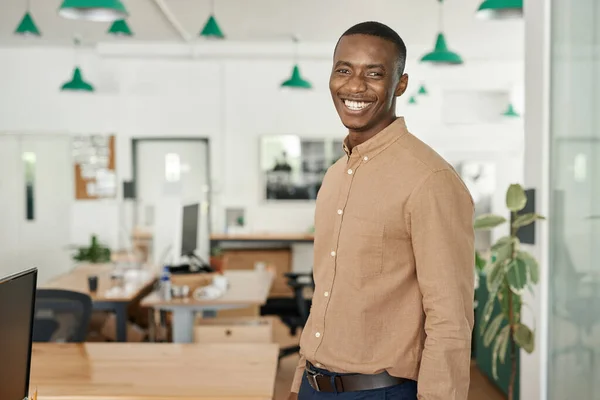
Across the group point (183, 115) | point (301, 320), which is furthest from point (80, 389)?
point (183, 115)

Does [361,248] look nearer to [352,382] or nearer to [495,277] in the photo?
[352,382]

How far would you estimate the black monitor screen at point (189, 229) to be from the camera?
4543mm

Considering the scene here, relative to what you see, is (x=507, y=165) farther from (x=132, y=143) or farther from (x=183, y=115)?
(x=132, y=143)

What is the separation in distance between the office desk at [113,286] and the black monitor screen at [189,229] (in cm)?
44

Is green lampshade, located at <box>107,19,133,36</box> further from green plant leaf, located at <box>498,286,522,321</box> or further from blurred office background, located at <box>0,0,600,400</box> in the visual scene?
blurred office background, located at <box>0,0,600,400</box>

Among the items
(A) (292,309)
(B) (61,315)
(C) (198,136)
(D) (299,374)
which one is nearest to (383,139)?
(D) (299,374)

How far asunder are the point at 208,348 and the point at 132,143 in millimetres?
6615

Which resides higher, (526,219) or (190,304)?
(526,219)

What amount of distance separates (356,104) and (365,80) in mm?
57

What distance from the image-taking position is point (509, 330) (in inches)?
136

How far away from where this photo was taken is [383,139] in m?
1.54

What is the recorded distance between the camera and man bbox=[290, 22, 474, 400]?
4.52 feet

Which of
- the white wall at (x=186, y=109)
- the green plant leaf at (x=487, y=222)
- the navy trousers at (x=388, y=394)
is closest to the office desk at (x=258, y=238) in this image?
the white wall at (x=186, y=109)

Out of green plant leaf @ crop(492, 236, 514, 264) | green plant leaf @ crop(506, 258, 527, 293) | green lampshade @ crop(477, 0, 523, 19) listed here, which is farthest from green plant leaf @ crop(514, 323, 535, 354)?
green lampshade @ crop(477, 0, 523, 19)
